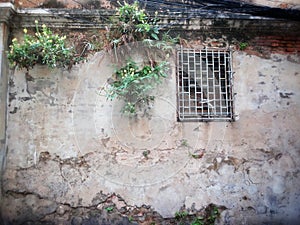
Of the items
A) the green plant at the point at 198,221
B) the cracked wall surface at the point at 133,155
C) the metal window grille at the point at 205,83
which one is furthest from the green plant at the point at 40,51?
the green plant at the point at 198,221

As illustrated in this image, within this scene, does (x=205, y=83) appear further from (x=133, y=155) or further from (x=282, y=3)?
(x=282, y=3)

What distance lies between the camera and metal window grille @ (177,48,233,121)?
4723 millimetres

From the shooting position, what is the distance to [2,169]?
4418 millimetres

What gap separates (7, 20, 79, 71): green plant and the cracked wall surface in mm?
248

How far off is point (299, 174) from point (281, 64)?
1.63 m

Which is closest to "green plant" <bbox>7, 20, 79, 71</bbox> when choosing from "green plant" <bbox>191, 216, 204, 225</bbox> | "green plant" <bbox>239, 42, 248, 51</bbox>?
"green plant" <bbox>239, 42, 248, 51</bbox>

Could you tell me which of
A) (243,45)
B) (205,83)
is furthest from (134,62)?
(243,45)

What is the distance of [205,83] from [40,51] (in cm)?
236

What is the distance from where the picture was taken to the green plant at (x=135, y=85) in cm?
451

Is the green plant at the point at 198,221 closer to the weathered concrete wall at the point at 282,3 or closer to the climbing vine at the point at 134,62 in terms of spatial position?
the climbing vine at the point at 134,62

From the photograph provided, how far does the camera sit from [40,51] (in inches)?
171

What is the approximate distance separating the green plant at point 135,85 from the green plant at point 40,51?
2.50 feet

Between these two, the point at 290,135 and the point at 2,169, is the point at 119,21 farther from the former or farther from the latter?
the point at 290,135

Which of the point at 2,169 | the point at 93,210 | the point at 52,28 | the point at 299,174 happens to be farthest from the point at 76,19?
the point at 299,174
